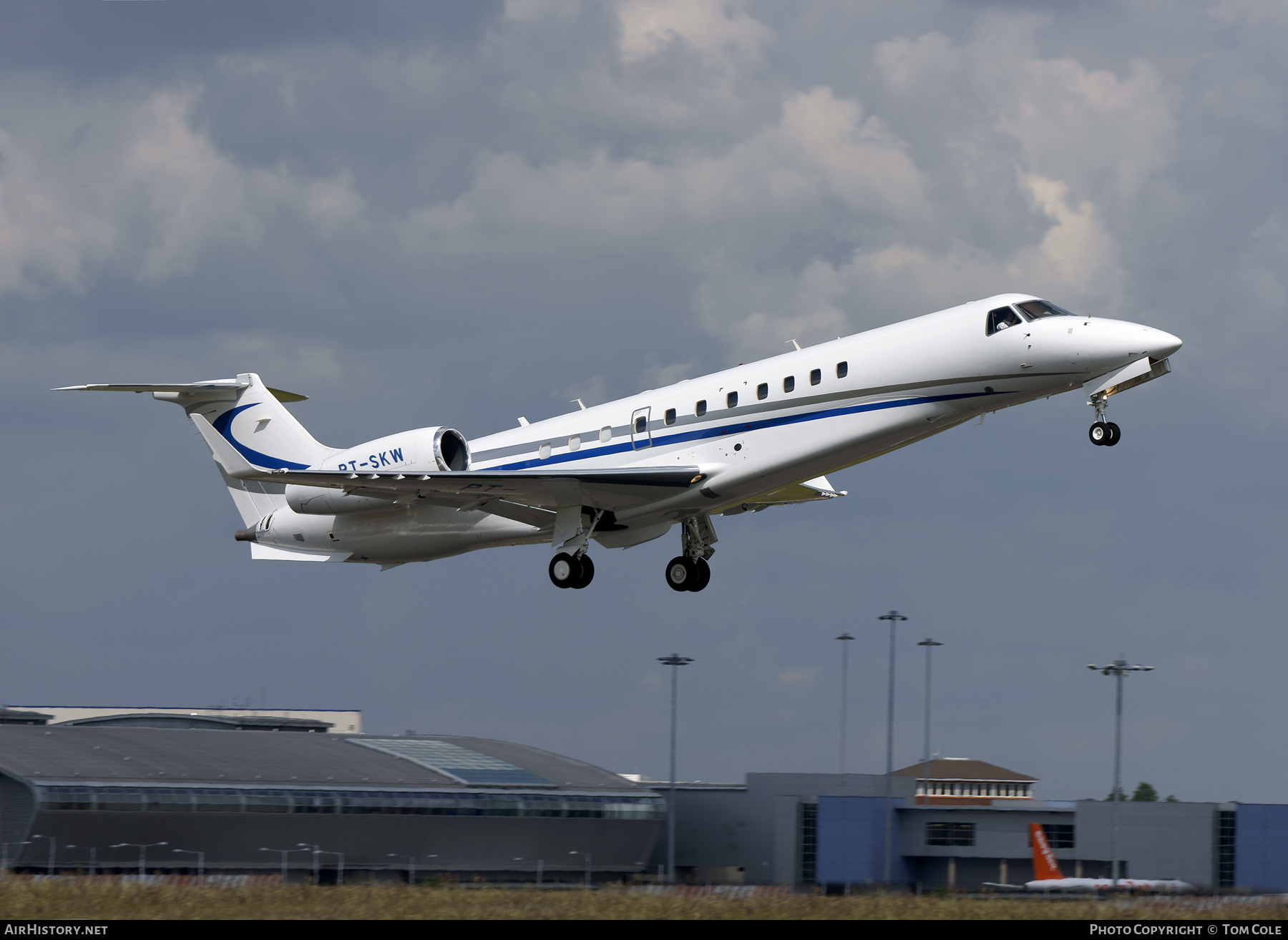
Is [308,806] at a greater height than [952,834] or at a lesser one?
greater

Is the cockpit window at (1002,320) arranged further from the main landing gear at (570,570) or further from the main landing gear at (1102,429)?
the main landing gear at (570,570)

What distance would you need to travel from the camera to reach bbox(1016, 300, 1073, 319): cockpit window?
→ 24.3 meters

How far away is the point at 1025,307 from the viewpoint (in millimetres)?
24406

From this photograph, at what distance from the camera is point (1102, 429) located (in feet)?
76.7

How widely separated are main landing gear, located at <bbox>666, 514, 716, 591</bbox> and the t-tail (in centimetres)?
856

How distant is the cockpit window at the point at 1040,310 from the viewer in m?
24.3

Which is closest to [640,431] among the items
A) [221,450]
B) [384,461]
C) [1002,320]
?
[384,461]

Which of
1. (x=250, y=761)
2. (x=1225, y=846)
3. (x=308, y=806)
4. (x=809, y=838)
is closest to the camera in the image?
(x=1225, y=846)

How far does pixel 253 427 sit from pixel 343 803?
73.7 feet

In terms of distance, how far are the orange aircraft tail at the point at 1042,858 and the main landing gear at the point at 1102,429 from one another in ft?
90.2

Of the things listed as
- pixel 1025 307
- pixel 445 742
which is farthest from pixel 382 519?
pixel 445 742

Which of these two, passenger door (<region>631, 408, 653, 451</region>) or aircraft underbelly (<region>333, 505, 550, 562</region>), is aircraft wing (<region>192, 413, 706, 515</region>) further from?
aircraft underbelly (<region>333, 505, 550, 562</region>)

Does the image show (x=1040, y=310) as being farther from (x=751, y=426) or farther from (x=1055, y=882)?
(x=1055, y=882)

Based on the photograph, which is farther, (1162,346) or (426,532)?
(426,532)
